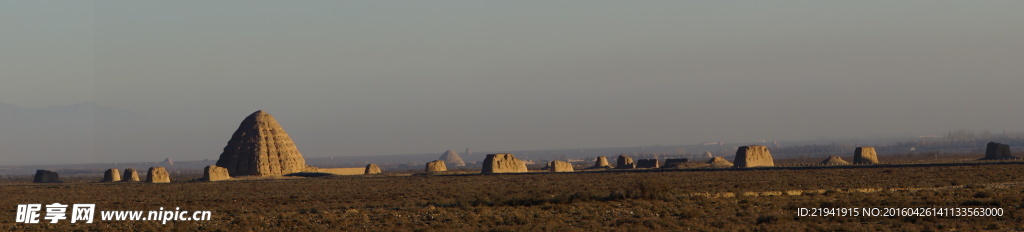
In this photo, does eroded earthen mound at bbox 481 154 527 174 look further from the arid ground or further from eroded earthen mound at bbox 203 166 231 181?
the arid ground

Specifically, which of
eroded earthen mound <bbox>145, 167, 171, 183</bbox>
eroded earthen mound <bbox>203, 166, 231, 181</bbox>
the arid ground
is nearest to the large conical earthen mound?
eroded earthen mound <bbox>203, 166, 231, 181</bbox>

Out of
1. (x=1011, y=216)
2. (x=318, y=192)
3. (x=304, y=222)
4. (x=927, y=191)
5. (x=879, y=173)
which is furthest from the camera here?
(x=879, y=173)

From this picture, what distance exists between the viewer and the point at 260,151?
3782 inches

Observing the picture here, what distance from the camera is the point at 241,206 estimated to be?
4294 centimetres

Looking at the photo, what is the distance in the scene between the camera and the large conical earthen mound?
95.8 meters

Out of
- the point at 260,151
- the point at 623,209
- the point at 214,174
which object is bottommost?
the point at 623,209

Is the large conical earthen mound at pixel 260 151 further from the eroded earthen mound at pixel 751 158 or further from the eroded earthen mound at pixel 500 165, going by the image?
the eroded earthen mound at pixel 751 158

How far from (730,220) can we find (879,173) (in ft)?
109

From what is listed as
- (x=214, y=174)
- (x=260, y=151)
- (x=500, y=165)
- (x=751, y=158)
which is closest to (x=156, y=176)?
(x=214, y=174)

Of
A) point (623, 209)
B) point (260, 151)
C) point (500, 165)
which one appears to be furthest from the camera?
point (260, 151)

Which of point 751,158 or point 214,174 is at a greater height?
point 751,158

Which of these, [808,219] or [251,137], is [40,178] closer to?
[251,137]

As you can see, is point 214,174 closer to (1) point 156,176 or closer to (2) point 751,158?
(1) point 156,176

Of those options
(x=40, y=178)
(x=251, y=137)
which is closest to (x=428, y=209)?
(x=251, y=137)
